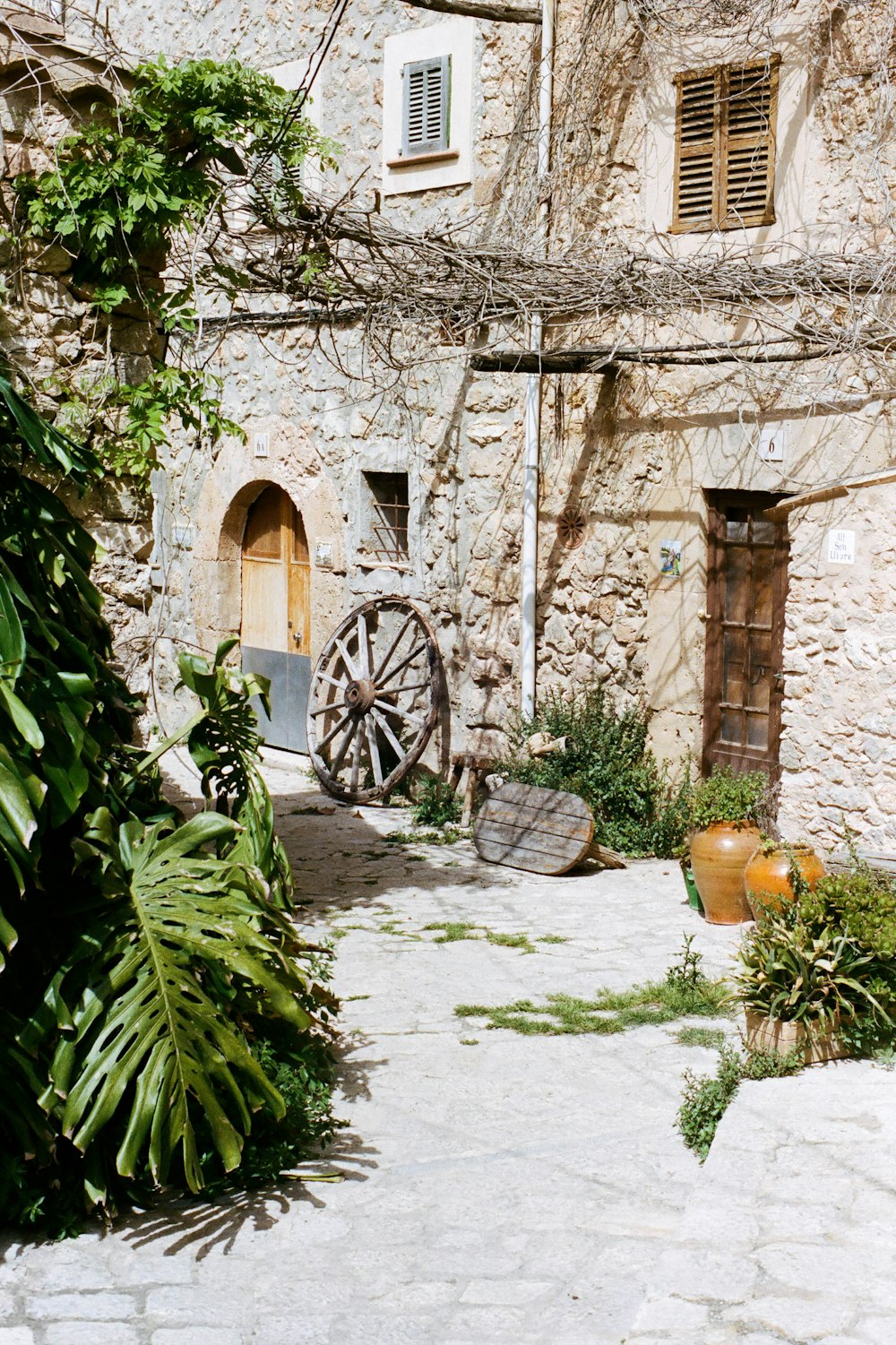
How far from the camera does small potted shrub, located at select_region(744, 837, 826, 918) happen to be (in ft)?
20.8

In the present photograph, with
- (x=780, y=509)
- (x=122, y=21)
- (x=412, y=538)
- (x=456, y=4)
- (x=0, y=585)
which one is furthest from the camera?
(x=122, y=21)

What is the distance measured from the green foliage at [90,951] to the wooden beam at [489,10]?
14.8 ft

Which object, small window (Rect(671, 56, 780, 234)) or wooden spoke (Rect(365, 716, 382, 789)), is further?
wooden spoke (Rect(365, 716, 382, 789))

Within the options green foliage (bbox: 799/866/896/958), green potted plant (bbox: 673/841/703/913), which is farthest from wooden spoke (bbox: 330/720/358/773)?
green foliage (bbox: 799/866/896/958)

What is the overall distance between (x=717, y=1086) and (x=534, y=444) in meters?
5.16

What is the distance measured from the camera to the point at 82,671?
4.41 metres

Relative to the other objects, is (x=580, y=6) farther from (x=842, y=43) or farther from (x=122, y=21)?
(x=122, y=21)

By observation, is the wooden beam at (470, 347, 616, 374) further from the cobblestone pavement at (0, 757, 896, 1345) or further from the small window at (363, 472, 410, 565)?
the cobblestone pavement at (0, 757, 896, 1345)

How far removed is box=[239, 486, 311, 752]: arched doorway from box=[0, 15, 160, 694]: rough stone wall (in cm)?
484

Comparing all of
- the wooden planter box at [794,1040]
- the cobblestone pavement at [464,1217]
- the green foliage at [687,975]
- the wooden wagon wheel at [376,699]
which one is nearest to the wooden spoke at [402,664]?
the wooden wagon wheel at [376,699]

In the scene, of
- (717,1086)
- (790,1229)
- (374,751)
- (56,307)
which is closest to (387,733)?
(374,751)

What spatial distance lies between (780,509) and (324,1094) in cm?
418

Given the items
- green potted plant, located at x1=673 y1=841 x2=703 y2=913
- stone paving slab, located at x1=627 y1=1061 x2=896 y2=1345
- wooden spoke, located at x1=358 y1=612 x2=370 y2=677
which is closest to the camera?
stone paving slab, located at x1=627 y1=1061 x2=896 y2=1345

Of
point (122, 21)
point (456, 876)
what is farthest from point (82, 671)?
point (122, 21)
